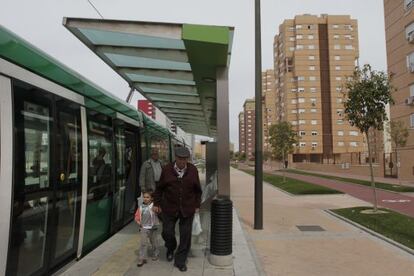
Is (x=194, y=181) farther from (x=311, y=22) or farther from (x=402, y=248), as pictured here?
(x=311, y=22)

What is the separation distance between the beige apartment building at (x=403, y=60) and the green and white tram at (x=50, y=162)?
3142cm

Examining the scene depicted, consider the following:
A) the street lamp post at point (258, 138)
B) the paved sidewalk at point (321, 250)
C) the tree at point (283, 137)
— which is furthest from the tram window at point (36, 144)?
the tree at point (283, 137)

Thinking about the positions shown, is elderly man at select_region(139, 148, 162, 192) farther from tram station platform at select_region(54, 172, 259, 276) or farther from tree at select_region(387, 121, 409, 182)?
tree at select_region(387, 121, 409, 182)

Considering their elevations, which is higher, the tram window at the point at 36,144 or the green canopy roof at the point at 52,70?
the green canopy roof at the point at 52,70

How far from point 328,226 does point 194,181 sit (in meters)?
5.57

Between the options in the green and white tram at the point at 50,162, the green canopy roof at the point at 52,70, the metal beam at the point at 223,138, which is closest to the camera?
the green and white tram at the point at 50,162

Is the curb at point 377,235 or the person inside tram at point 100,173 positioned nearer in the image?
the person inside tram at point 100,173

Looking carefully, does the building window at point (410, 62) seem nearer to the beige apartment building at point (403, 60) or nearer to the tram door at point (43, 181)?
the beige apartment building at point (403, 60)

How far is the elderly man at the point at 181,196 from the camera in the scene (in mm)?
6438

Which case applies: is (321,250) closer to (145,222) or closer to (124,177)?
(145,222)

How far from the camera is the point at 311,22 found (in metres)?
95.3

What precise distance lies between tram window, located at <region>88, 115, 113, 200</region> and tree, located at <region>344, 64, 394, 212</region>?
7970 mm

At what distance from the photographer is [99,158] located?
7613 mm

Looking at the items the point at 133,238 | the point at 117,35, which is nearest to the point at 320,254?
the point at 133,238
